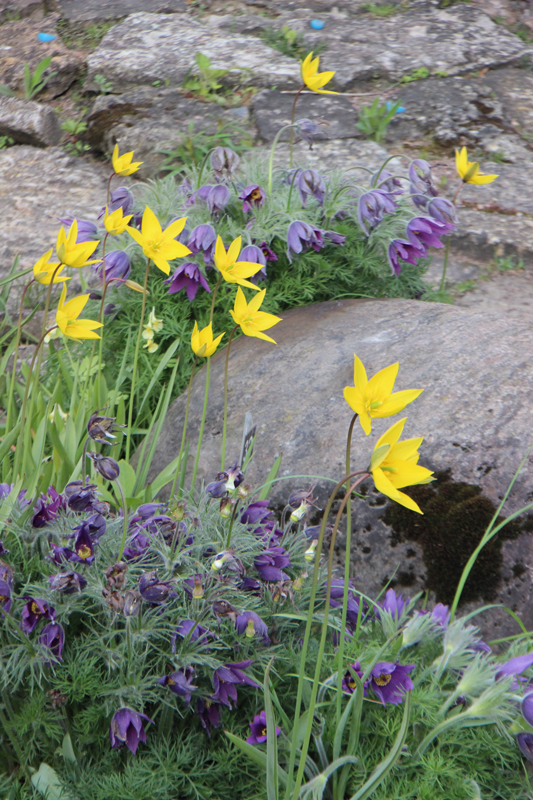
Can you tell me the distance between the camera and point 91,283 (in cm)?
291

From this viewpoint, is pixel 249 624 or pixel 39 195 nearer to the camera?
pixel 249 624

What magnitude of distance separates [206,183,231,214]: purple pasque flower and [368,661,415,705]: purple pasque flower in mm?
1707

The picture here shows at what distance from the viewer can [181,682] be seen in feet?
3.55

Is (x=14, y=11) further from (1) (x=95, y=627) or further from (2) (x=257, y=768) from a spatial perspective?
(2) (x=257, y=768)

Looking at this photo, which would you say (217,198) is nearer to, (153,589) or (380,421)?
(380,421)

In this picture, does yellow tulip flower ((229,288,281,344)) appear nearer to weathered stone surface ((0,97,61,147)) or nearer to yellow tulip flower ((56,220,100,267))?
yellow tulip flower ((56,220,100,267))

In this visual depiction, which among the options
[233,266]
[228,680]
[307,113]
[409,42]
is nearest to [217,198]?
[233,266]

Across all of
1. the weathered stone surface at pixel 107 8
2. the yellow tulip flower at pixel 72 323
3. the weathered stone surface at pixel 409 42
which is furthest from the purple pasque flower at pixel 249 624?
the weathered stone surface at pixel 107 8

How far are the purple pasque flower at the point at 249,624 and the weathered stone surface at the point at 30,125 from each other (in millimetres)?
3548

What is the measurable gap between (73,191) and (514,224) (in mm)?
2423

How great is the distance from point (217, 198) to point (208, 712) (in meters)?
1.71

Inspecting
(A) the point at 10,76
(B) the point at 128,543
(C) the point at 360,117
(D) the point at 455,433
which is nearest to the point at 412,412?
(D) the point at 455,433

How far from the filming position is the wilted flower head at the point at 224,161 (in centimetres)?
228

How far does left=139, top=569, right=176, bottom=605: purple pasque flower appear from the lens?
1103 millimetres
